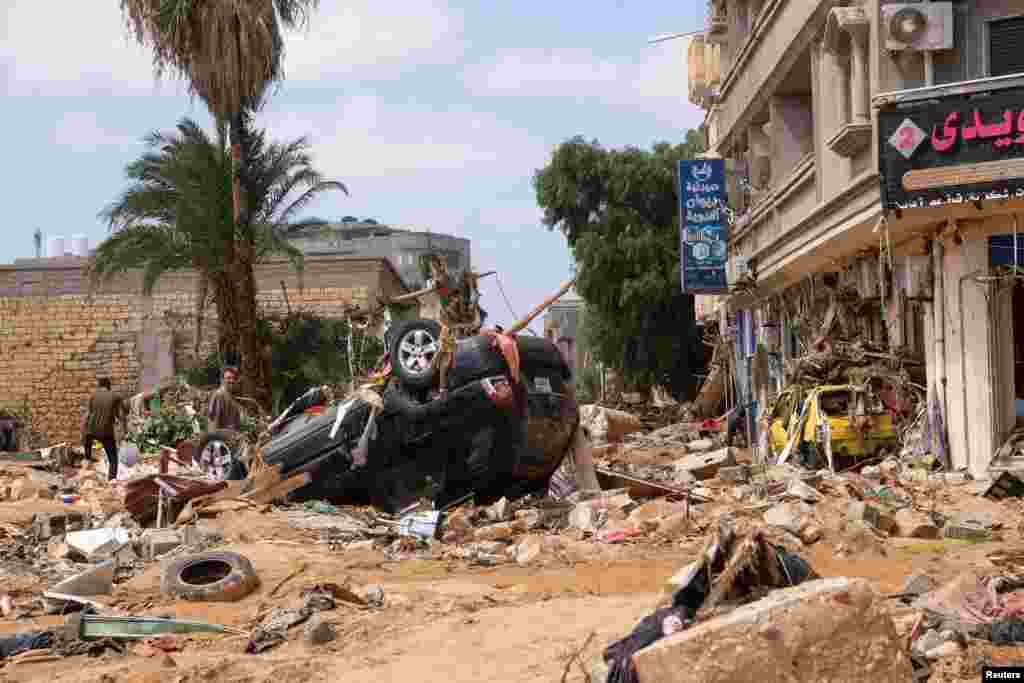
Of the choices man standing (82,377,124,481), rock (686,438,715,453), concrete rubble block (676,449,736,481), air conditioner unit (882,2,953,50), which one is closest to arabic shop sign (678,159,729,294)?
rock (686,438,715,453)

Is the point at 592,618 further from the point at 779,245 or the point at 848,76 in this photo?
the point at 779,245

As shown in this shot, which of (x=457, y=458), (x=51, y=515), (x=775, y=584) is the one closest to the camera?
(x=775, y=584)

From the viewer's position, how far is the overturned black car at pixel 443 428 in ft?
41.1

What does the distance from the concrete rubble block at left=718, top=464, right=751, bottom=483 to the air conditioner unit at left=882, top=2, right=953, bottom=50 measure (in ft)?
17.4

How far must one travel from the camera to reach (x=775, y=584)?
228 inches

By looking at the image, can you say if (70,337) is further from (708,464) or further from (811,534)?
(811,534)

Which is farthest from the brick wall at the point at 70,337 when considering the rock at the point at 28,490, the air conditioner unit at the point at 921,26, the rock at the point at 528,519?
the rock at the point at 528,519

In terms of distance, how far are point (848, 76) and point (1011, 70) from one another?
324 centimetres

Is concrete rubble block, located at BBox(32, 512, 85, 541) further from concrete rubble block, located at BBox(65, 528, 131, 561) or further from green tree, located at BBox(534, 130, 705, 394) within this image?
green tree, located at BBox(534, 130, 705, 394)

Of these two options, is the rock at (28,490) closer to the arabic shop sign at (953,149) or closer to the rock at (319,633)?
the rock at (319,633)

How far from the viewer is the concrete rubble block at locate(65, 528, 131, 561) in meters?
11.6

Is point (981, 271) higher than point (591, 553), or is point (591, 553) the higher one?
point (981, 271)

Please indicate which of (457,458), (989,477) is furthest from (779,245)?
(457,458)

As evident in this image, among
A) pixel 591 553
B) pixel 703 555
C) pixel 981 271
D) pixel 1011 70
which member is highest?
pixel 1011 70
